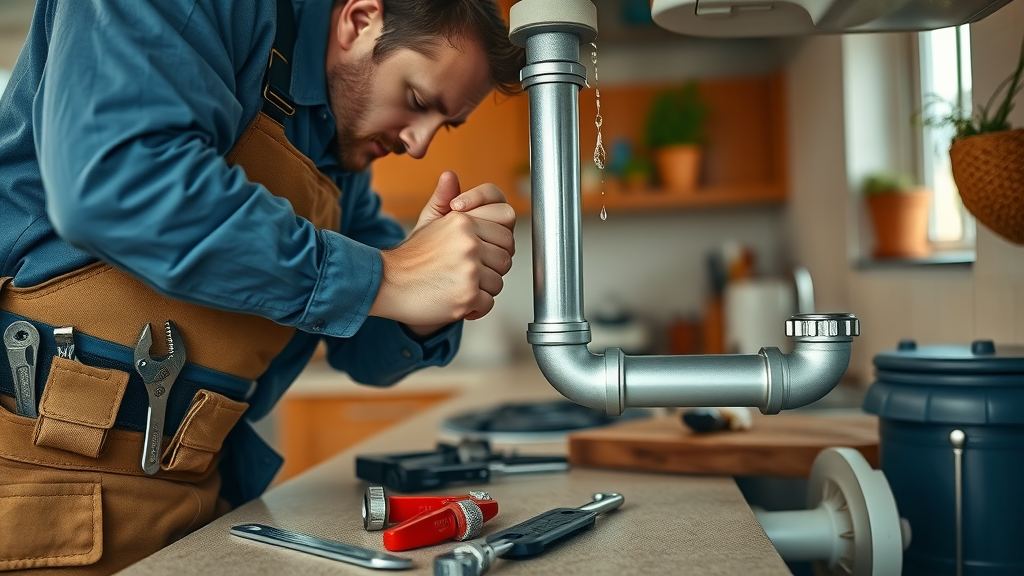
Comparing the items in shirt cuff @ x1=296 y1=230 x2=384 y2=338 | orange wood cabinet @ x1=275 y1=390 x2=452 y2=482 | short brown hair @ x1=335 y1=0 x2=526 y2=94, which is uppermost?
short brown hair @ x1=335 y1=0 x2=526 y2=94

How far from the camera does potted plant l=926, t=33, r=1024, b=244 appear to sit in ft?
2.82

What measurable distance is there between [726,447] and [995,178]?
0.39 m

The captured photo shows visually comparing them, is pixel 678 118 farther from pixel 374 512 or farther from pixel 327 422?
pixel 374 512

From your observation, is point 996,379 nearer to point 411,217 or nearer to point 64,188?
point 64,188

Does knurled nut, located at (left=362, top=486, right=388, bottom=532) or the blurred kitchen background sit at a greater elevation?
the blurred kitchen background

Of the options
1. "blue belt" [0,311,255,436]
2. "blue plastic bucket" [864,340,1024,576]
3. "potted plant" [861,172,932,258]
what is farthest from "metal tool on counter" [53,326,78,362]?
"potted plant" [861,172,932,258]

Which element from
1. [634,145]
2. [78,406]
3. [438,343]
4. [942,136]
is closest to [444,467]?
[438,343]

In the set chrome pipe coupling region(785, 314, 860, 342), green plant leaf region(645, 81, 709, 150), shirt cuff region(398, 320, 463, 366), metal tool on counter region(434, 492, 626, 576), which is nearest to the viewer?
metal tool on counter region(434, 492, 626, 576)

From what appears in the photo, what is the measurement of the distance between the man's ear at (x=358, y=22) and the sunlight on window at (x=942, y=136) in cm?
100

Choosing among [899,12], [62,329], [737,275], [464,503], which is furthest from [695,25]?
[737,275]

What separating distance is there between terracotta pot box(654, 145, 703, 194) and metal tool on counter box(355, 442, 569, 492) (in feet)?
6.21

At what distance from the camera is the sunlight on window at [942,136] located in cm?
Answer: 163

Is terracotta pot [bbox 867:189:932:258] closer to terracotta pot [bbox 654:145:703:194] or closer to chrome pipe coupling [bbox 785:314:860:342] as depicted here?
terracotta pot [bbox 654:145:703:194]

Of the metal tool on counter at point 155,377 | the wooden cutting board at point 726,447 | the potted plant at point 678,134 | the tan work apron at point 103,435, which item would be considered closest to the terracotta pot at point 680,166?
the potted plant at point 678,134
